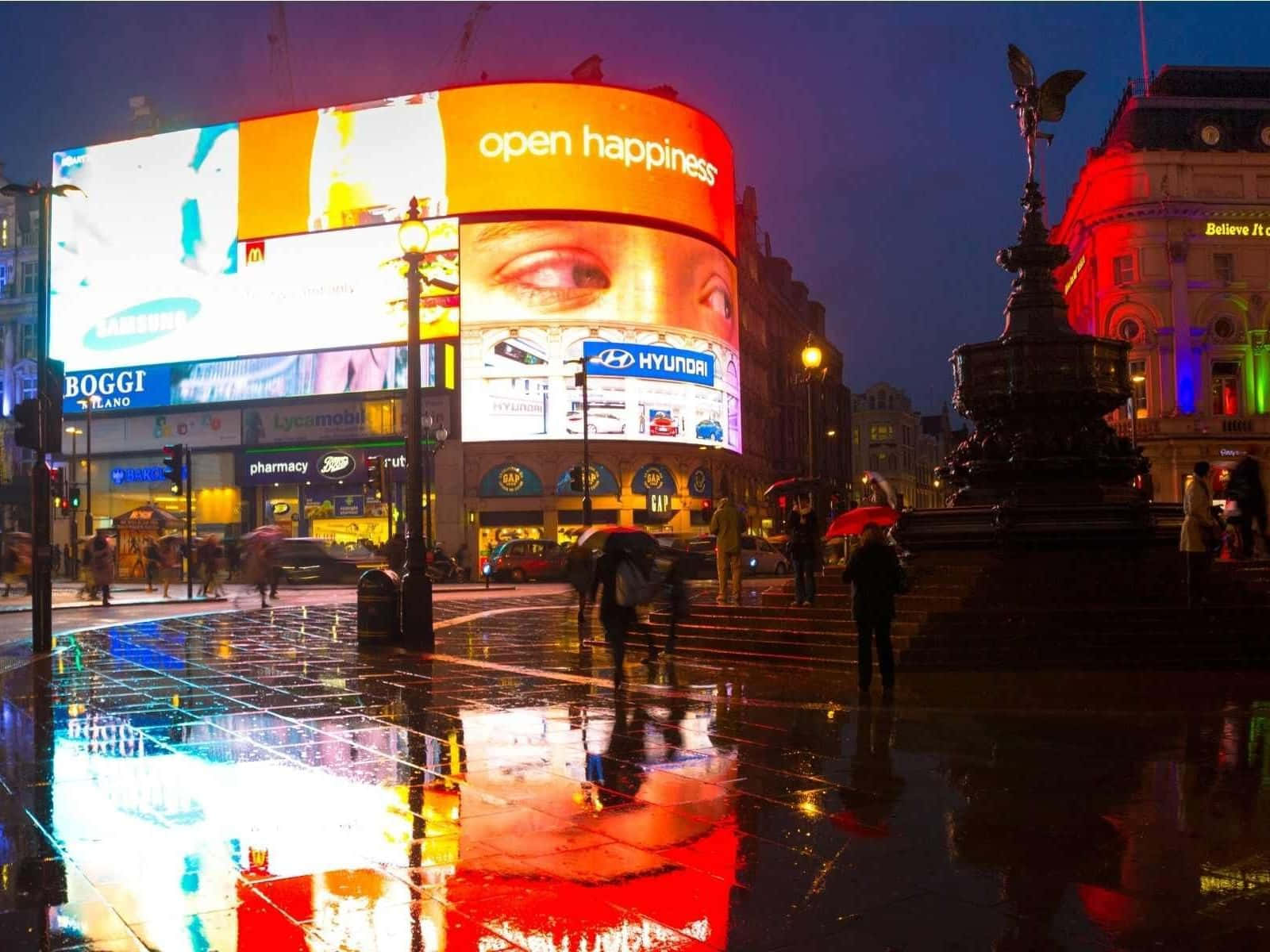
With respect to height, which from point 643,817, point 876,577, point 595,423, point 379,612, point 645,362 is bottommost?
point 643,817

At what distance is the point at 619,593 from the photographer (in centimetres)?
1214

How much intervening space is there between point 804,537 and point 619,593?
16.1 feet

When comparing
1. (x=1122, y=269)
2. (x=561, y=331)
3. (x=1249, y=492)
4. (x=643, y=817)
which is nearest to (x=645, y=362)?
(x=561, y=331)

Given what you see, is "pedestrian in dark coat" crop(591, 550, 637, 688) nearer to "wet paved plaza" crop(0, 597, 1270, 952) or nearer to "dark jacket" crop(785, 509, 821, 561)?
"wet paved plaza" crop(0, 597, 1270, 952)

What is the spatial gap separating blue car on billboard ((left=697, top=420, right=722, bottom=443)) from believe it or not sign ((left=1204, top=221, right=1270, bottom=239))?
26.2 meters

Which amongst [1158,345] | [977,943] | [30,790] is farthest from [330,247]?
[977,943]

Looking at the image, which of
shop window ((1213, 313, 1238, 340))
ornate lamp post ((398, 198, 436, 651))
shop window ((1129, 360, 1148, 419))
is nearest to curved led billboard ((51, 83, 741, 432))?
shop window ((1129, 360, 1148, 419))

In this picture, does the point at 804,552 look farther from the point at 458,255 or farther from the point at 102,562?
the point at 458,255

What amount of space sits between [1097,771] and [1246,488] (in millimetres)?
10331

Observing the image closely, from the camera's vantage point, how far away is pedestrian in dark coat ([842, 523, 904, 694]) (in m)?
10.7

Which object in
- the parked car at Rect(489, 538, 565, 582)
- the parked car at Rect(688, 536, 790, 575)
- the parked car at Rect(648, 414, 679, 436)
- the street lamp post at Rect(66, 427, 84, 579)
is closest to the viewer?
the parked car at Rect(489, 538, 565, 582)

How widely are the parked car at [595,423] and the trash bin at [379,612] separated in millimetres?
34966

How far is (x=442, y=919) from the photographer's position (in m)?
4.60

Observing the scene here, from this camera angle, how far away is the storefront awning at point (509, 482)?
169ft
